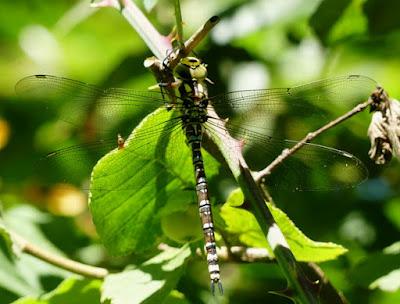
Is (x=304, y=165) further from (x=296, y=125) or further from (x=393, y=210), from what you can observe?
(x=393, y=210)

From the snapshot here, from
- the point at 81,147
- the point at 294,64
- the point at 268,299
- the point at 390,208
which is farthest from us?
the point at 294,64

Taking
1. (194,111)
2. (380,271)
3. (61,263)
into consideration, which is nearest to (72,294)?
(61,263)

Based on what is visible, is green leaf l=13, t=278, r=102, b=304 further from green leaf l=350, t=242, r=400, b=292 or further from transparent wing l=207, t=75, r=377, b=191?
green leaf l=350, t=242, r=400, b=292

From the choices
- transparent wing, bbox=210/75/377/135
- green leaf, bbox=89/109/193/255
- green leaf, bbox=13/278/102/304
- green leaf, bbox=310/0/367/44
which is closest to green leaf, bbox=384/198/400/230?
green leaf, bbox=310/0/367/44

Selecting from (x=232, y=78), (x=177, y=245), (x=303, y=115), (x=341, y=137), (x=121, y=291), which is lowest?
(x=121, y=291)

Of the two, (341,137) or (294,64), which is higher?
(294,64)

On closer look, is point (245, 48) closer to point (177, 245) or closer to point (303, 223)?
point (303, 223)

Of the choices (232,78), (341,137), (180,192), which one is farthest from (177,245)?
(232,78)

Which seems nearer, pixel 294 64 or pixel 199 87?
pixel 199 87

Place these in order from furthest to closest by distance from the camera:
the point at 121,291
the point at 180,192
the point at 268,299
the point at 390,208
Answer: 1. the point at 390,208
2. the point at 268,299
3. the point at 180,192
4. the point at 121,291
